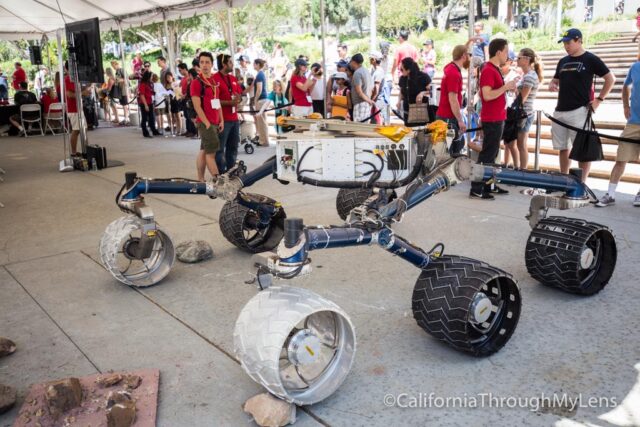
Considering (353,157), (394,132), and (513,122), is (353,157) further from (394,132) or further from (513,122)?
(513,122)

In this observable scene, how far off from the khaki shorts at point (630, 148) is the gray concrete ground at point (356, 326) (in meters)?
0.56

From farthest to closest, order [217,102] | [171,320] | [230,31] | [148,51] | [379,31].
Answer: [148,51] → [379,31] → [230,31] → [217,102] → [171,320]

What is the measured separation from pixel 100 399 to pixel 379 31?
4817 cm

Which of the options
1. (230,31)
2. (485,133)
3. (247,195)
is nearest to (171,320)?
(247,195)

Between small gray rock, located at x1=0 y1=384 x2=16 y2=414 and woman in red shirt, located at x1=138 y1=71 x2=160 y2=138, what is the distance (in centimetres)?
1358

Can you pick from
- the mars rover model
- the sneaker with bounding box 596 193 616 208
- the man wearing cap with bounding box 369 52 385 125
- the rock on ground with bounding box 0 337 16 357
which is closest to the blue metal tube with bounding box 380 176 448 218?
the mars rover model

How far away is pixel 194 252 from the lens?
5.50m

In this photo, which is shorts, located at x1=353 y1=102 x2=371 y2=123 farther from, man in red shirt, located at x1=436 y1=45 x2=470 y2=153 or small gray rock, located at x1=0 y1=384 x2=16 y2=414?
small gray rock, located at x1=0 y1=384 x2=16 y2=414

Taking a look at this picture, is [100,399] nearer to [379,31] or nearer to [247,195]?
[247,195]

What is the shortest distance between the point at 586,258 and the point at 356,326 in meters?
1.76

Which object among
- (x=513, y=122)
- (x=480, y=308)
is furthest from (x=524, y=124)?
(x=480, y=308)

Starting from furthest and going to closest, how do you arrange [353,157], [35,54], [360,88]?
[35,54] < [360,88] < [353,157]

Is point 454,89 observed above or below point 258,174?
above

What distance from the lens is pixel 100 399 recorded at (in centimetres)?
314
